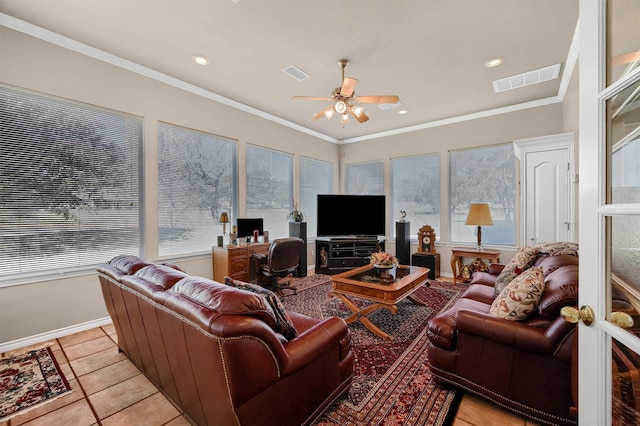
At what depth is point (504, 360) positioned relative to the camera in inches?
65.3

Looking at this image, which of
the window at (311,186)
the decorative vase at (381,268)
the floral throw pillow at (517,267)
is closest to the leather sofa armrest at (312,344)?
the decorative vase at (381,268)

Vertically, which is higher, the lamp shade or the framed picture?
the lamp shade

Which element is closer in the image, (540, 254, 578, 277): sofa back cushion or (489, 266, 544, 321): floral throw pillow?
(489, 266, 544, 321): floral throw pillow

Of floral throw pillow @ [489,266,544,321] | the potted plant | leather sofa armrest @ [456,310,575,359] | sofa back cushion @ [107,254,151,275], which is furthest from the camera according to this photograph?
the potted plant

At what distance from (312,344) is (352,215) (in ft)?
13.9

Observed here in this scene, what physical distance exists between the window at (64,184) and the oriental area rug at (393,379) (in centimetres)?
246

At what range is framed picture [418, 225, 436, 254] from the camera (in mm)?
5176

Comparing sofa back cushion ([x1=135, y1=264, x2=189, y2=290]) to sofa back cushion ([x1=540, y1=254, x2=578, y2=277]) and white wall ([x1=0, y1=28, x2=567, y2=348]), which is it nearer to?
white wall ([x1=0, y1=28, x2=567, y2=348])

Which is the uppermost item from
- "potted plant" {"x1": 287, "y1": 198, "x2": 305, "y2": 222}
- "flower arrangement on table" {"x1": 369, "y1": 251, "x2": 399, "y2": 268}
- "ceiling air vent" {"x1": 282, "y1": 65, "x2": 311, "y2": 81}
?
"ceiling air vent" {"x1": 282, "y1": 65, "x2": 311, "y2": 81}

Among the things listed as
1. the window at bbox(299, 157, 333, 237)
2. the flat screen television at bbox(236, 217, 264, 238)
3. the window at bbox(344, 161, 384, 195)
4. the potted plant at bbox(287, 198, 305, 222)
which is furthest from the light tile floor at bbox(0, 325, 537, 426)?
the window at bbox(344, 161, 384, 195)

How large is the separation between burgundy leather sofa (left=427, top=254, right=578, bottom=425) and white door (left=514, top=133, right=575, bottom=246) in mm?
2088

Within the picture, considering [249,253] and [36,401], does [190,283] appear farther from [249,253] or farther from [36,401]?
[249,253]

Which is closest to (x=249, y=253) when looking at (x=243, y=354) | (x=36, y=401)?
(x=36, y=401)

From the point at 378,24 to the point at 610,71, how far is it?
7.25 ft
